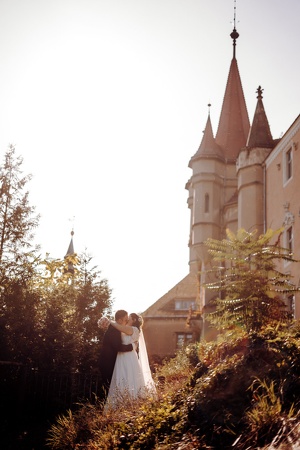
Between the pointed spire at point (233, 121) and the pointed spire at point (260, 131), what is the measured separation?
9.18m

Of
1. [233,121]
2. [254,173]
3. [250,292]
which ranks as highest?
[233,121]

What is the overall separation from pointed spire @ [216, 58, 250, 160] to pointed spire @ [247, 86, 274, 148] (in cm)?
918

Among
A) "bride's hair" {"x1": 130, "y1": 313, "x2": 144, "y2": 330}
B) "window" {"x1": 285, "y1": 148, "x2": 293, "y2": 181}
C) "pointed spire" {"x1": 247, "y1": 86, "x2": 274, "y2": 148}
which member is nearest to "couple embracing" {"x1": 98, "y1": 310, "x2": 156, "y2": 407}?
"bride's hair" {"x1": 130, "y1": 313, "x2": 144, "y2": 330}

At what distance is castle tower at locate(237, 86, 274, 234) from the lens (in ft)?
91.6

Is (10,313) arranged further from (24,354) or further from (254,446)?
(254,446)

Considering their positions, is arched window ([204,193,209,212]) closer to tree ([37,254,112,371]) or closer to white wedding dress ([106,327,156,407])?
tree ([37,254,112,371])

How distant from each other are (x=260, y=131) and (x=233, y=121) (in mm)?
12842

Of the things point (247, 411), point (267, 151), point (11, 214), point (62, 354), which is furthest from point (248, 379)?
point (267, 151)

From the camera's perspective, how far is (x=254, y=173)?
28.4m

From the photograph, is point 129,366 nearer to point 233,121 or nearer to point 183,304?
point 183,304

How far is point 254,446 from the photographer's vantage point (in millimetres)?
5238

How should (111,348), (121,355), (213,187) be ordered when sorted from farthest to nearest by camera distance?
(213,187), (121,355), (111,348)

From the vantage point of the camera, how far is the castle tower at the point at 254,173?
2792 cm

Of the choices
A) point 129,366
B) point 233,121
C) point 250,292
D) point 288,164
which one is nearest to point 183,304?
point 233,121
